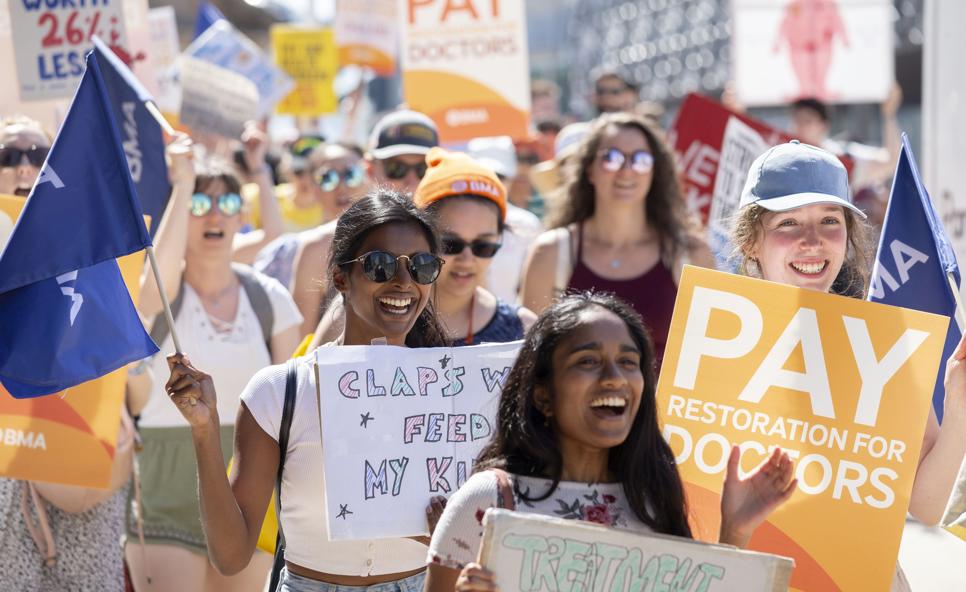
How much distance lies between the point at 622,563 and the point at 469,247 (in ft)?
7.43

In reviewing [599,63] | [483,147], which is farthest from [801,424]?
[599,63]

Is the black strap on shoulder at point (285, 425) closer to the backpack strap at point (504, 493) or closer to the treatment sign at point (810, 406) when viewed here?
the backpack strap at point (504, 493)

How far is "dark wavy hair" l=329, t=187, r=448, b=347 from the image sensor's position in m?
3.56

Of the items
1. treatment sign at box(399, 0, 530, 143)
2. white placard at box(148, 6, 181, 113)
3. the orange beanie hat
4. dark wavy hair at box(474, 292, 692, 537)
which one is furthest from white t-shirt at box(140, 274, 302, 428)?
white placard at box(148, 6, 181, 113)

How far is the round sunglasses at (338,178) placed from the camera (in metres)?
7.89

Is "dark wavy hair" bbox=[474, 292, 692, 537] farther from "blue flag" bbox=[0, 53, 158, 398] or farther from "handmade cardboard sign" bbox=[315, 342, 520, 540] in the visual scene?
"blue flag" bbox=[0, 53, 158, 398]

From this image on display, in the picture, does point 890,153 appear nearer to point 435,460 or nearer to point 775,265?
point 775,265

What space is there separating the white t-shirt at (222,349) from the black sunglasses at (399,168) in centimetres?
120

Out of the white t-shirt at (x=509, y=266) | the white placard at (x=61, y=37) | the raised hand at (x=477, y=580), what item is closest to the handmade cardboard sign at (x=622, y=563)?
the raised hand at (x=477, y=580)

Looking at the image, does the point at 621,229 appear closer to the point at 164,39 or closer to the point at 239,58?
the point at 239,58

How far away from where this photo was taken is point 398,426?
3396 mm

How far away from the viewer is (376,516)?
3.29m

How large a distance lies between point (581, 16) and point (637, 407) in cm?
2856

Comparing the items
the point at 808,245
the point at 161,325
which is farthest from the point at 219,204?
the point at 808,245
